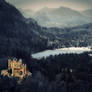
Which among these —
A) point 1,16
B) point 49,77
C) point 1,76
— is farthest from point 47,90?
point 1,16

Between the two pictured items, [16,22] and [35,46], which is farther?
[16,22]

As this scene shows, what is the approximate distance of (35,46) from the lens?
147000mm

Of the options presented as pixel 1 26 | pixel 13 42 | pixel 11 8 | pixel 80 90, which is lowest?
pixel 80 90

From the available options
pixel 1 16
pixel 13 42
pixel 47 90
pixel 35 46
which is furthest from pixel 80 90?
pixel 1 16

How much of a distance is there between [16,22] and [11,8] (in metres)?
19.9

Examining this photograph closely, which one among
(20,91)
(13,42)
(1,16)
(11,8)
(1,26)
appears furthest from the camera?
(11,8)

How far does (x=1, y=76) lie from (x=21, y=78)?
3.84m

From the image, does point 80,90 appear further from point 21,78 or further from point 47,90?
point 21,78

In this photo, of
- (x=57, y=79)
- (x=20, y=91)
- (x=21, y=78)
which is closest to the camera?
(x=20, y=91)

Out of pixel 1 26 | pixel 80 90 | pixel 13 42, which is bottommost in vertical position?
pixel 80 90

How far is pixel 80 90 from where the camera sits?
44.7 metres

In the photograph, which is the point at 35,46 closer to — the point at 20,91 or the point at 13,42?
the point at 13,42

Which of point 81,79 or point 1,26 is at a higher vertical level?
point 1,26

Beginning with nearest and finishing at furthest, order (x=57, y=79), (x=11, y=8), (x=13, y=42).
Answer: (x=57, y=79)
(x=13, y=42)
(x=11, y=8)
